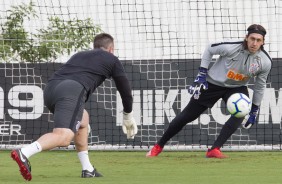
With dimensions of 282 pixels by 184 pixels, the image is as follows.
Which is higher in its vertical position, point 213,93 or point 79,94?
point 79,94

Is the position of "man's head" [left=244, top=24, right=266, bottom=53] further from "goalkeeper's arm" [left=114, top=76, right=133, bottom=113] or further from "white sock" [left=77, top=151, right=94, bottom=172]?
"white sock" [left=77, top=151, right=94, bottom=172]

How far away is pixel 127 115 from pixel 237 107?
4.05 meters

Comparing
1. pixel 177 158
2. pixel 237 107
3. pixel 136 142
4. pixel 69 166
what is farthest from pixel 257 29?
pixel 136 142

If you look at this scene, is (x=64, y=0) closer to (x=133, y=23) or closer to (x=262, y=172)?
(x=133, y=23)

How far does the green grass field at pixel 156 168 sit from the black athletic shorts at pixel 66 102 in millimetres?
625

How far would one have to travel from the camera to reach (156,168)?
12.2 m

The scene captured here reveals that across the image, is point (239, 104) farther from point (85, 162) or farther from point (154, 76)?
point (85, 162)

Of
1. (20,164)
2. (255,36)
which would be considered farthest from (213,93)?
(20,164)

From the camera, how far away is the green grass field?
32.7 feet

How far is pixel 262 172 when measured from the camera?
449 inches

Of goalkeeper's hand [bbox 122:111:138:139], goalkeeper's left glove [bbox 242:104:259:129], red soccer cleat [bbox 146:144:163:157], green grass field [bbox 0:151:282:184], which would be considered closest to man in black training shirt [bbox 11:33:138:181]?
goalkeeper's hand [bbox 122:111:138:139]

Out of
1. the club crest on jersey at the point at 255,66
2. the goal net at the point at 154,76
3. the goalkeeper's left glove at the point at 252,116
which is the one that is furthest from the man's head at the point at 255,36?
the goal net at the point at 154,76

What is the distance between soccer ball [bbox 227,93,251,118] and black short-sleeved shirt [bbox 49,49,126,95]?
4.23 m

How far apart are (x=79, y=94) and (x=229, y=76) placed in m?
4.92
